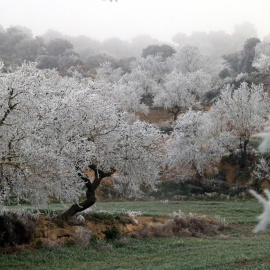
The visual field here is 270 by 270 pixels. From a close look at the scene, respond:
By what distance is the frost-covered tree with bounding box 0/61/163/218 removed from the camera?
12016mm

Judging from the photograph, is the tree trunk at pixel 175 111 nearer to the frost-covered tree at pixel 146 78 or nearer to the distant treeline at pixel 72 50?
the frost-covered tree at pixel 146 78

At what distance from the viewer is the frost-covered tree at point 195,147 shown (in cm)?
3500

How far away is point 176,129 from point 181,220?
1953 cm

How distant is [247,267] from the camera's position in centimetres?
1066

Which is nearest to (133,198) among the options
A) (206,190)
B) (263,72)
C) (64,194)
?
(206,190)

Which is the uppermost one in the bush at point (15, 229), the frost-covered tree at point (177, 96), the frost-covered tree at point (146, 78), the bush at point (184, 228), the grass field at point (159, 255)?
the frost-covered tree at point (146, 78)

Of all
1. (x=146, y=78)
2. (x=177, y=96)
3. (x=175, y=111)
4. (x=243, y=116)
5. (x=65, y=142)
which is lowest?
(x=65, y=142)

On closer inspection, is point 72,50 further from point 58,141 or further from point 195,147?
point 58,141

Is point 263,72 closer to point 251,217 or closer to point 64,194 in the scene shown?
point 251,217

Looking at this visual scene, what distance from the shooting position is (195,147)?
34719 millimetres

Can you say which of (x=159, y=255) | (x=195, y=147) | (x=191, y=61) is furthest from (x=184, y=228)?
(x=191, y=61)

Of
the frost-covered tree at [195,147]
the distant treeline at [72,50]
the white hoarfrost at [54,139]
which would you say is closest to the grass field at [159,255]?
the white hoarfrost at [54,139]

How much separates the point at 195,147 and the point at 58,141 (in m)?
23.0

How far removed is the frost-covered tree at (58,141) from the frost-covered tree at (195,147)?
18.8 m
